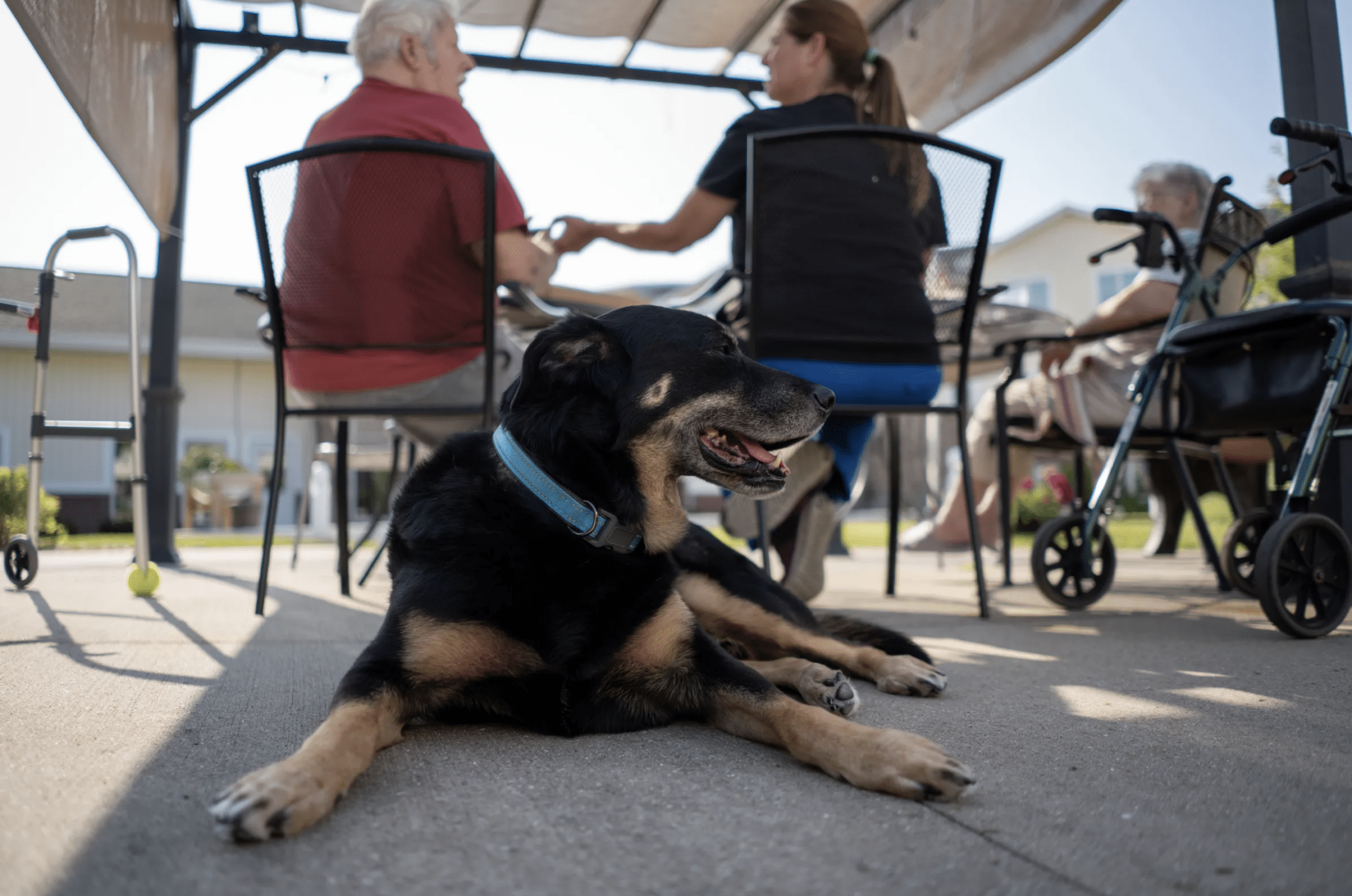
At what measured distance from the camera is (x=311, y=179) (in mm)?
2836

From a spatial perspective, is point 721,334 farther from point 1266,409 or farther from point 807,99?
point 1266,409

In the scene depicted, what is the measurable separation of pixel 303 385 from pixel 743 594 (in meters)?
1.84

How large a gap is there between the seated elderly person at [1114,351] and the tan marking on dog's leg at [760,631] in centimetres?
207

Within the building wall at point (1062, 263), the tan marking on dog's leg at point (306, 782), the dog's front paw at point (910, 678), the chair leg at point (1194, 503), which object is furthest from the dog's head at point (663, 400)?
the building wall at point (1062, 263)

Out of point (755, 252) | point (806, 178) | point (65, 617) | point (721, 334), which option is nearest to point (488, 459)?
point (721, 334)

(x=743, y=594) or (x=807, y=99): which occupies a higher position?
(x=807, y=99)

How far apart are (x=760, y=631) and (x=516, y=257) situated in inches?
62.3

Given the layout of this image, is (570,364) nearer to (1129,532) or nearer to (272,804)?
(272,804)

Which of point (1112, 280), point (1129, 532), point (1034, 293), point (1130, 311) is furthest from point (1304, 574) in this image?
point (1034, 293)

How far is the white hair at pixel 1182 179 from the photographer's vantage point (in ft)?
14.0

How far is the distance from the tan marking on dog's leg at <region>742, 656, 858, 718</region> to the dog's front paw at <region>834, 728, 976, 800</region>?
1.32 ft

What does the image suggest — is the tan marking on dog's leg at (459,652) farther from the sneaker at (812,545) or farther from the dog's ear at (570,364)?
the sneaker at (812,545)

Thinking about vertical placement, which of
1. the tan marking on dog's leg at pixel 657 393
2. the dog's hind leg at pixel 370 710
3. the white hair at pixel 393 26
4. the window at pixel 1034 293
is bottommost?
the dog's hind leg at pixel 370 710

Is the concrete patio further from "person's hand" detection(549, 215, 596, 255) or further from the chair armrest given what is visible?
"person's hand" detection(549, 215, 596, 255)
